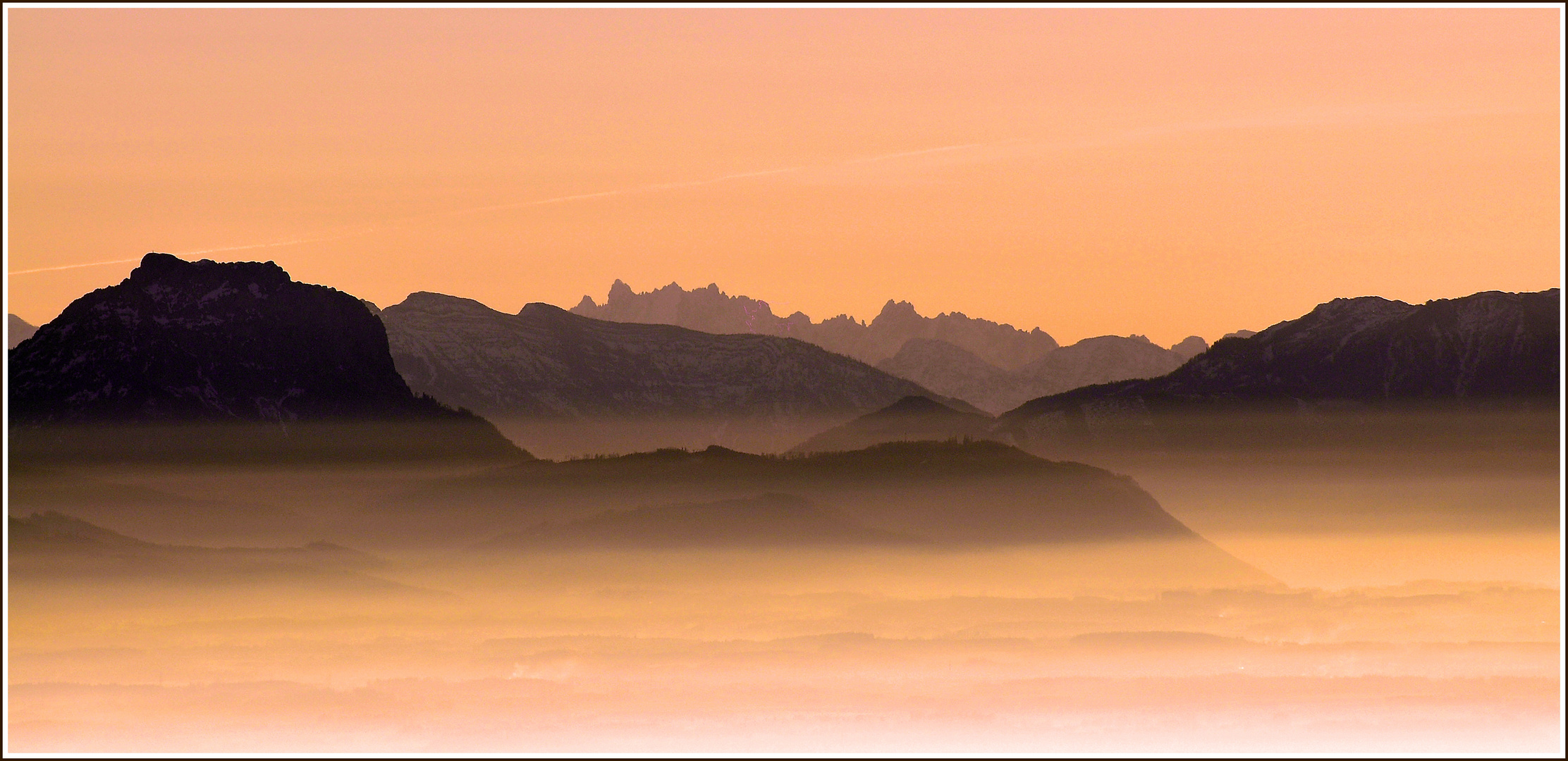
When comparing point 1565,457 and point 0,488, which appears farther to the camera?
point 1565,457

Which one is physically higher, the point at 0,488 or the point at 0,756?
the point at 0,488

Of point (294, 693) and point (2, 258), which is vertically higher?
point (2, 258)

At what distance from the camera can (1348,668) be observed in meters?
183

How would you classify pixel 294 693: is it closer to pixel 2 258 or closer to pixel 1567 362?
pixel 2 258

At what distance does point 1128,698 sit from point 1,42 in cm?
12623

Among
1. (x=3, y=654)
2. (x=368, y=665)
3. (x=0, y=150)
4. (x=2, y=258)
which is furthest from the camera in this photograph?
(x=368, y=665)

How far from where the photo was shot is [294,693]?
554 feet

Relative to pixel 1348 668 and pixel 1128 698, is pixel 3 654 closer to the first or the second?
pixel 1128 698

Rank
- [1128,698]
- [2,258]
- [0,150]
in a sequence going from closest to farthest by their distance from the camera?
[0,150] < [2,258] < [1128,698]

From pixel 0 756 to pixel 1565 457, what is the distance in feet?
272

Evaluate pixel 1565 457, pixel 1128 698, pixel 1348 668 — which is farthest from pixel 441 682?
pixel 1565 457

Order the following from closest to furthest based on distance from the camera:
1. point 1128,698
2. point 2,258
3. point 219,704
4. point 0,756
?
1. point 0,756
2. point 2,258
3. point 219,704
4. point 1128,698

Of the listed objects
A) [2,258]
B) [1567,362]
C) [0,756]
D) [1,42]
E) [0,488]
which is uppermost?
[1,42]

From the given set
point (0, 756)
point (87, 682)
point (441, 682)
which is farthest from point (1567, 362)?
point (87, 682)
